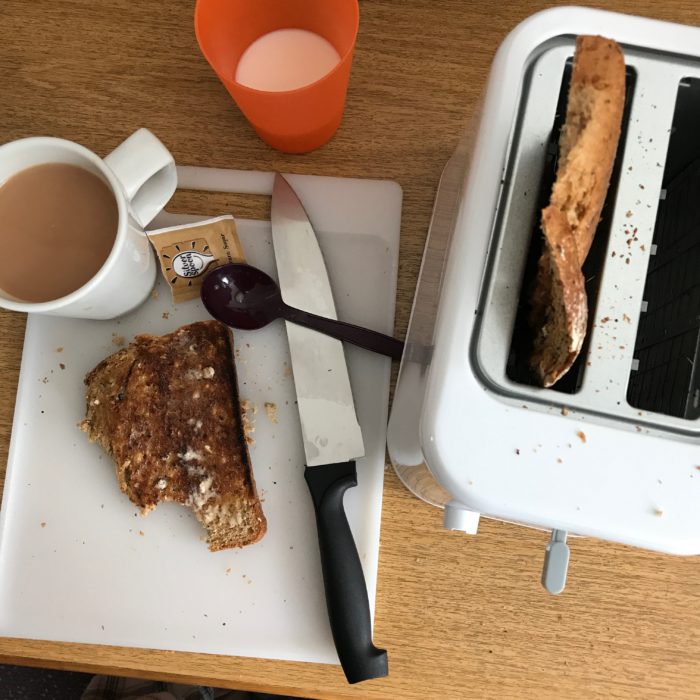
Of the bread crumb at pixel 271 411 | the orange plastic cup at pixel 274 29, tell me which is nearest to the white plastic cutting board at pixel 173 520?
the bread crumb at pixel 271 411

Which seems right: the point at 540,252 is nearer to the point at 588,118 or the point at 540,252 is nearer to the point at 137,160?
the point at 588,118

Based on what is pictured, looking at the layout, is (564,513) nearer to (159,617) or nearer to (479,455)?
(479,455)

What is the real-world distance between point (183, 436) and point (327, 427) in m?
0.15

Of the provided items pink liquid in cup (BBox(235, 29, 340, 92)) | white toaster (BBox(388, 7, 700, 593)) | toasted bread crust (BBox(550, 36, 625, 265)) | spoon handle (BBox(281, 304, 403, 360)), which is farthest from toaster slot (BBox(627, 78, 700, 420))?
pink liquid in cup (BBox(235, 29, 340, 92))

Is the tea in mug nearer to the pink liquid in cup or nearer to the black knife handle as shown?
the pink liquid in cup

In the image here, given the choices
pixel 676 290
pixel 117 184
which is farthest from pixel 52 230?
pixel 676 290

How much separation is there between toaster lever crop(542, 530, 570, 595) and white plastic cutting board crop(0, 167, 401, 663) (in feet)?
0.81

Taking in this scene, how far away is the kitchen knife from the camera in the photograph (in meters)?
0.62

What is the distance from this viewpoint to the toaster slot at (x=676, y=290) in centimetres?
46

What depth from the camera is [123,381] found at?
65 centimetres

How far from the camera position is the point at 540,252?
1.50 ft

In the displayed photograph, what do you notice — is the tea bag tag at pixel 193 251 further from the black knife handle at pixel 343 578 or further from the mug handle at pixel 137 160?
the black knife handle at pixel 343 578

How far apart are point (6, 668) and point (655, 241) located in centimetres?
131

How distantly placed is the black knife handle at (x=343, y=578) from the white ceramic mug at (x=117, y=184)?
0.28m
